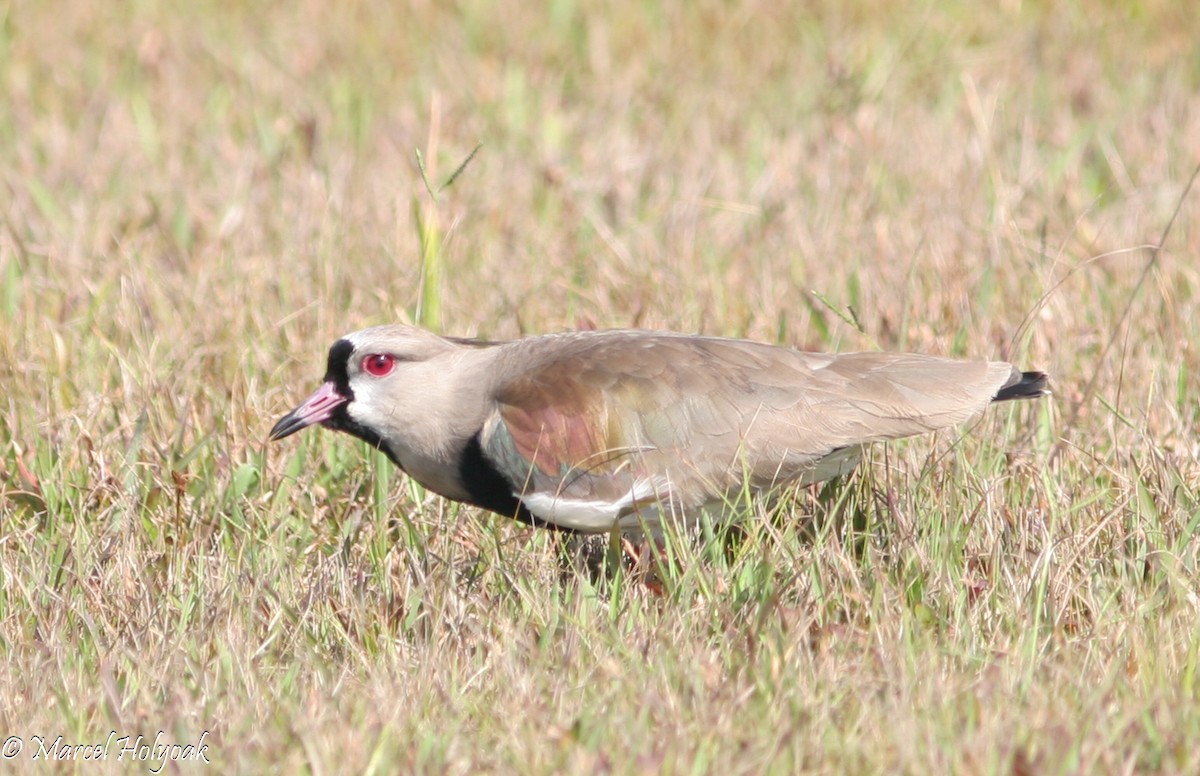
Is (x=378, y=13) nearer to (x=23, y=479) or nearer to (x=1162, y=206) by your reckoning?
(x=1162, y=206)

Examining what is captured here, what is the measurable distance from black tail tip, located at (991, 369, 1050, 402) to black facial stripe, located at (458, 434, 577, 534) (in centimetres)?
104

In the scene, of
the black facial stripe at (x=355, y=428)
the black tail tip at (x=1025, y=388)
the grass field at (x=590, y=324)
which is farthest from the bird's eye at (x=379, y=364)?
the black tail tip at (x=1025, y=388)

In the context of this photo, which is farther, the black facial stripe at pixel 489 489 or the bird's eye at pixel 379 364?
the bird's eye at pixel 379 364

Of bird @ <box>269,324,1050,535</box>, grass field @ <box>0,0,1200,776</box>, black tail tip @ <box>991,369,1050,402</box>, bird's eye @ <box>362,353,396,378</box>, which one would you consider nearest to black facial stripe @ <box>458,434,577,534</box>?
bird @ <box>269,324,1050,535</box>

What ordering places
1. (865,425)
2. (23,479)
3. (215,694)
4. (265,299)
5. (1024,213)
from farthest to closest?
(1024,213)
(265,299)
(23,479)
(865,425)
(215,694)

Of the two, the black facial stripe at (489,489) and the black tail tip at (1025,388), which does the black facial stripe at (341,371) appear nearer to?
the black facial stripe at (489,489)

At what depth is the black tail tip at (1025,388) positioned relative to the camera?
13.0 feet

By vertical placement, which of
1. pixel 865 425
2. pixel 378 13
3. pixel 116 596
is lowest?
pixel 116 596

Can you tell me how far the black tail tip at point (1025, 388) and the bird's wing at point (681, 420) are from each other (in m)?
0.02

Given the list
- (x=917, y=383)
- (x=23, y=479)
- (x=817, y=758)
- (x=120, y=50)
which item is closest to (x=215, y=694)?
(x=817, y=758)

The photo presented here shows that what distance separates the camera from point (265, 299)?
18.1 feet

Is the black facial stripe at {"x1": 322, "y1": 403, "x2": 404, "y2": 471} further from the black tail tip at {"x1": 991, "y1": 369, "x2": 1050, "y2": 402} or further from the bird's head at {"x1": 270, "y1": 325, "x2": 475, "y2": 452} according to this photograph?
the black tail tip at {"x1": 991, "y1": 369, "x2": 1050, "y2": 402}

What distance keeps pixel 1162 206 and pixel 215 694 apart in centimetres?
422

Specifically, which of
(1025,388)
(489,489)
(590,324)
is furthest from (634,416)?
(590,324)
